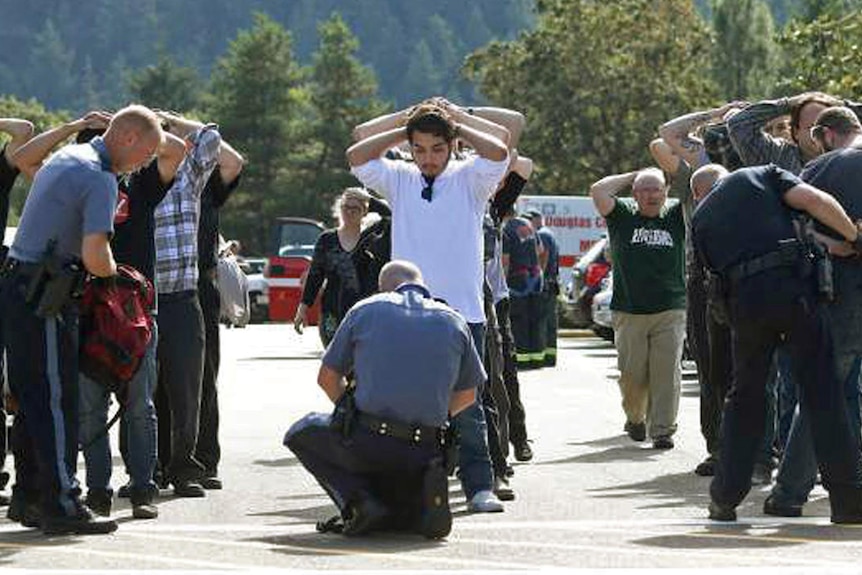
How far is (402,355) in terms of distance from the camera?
36.6 ft

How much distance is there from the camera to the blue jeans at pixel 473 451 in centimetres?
1216

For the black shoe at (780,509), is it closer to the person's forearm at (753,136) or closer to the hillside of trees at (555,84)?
the person's forearm at (753,136)

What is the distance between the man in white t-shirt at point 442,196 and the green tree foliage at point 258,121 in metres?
107

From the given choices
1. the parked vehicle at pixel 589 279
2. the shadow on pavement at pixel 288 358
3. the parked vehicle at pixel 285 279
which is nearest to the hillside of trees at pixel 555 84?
the parked vehicle at pixel 285 279

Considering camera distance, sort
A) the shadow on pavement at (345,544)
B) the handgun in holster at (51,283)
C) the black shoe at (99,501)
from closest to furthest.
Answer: the shadow on pavement at (345,544), the handgun in holster at (51,283), the black shoe at (99,501)

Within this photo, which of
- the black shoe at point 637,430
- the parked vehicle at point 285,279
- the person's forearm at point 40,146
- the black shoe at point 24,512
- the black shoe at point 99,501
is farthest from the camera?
the parked vehicle at point 285,279

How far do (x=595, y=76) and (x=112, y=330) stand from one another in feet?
204

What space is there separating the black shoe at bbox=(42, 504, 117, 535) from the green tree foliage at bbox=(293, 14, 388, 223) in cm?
10850

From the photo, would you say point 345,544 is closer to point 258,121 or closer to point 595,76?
point 595,76

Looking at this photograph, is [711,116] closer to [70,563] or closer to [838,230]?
[838,230]

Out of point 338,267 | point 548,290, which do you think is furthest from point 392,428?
point 548,290

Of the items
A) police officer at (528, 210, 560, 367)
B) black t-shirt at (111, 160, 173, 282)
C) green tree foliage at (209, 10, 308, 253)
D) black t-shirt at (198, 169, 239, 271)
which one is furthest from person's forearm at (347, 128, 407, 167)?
green tree foliage at (209, 10, 308, 253)

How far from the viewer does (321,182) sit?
400 ft

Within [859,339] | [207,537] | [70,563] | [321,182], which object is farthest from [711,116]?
[321,182]
